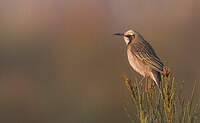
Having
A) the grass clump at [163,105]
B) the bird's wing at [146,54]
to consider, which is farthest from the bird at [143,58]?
the grass clump at [163,105]

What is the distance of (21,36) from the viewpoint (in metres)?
13.9

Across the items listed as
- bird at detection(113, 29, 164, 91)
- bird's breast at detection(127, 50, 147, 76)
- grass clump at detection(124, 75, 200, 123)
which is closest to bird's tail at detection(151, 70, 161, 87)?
bird at detection(113, 29, 164, 91)

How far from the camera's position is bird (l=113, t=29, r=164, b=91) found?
391 cm

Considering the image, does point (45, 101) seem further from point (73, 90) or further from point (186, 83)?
point (186, 83)

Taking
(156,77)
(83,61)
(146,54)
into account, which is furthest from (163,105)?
(83,61)

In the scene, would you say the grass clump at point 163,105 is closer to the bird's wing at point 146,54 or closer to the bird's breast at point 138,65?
the bird's wing at point 146,54

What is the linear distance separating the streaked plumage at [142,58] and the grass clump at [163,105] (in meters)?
1.29

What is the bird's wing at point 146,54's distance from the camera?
388 centimetres

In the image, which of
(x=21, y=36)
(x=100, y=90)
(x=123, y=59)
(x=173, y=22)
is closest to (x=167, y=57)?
(x=123, y=59)

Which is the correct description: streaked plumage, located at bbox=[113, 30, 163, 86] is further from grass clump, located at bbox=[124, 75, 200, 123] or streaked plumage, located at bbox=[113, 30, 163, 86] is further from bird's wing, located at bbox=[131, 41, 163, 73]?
grass clump, located at bbox=[124, 75, 200, 123]

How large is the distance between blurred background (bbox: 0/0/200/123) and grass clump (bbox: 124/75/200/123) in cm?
471

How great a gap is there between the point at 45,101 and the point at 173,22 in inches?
210

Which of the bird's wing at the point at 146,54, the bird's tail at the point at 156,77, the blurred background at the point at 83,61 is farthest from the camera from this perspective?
the blurred background at the point at 83,61

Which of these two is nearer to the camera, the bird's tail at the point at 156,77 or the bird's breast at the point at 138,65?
the bird's tail at the point at 156,77
